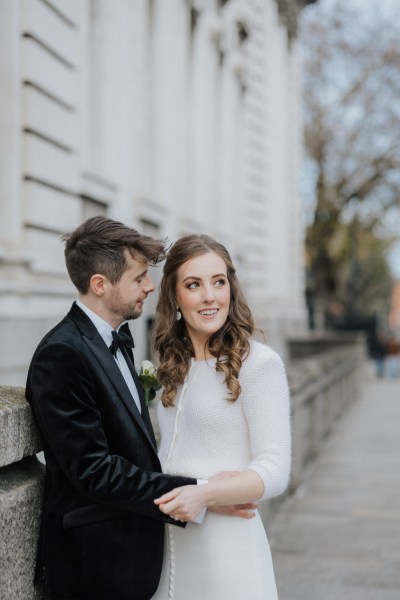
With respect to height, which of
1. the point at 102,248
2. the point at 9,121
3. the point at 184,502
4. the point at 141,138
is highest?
the point at 141,138

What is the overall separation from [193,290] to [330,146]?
3280cm

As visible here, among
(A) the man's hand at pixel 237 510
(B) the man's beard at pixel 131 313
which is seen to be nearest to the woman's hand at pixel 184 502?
(A) the man's hand at pixel 237 510

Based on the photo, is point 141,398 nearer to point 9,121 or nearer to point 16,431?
point 16,431

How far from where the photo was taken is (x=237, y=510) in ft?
8.74

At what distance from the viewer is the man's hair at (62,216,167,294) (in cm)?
255

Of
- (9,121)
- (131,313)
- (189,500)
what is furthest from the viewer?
(9,121)

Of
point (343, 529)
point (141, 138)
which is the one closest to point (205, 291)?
point (343, 529)

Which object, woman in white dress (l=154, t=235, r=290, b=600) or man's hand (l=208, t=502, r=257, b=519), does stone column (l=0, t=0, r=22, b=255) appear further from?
man's hand (l=208, t=502, r=257, b=519)

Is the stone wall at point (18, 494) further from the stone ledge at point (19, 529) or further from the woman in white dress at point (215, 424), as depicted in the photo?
the woman in white dress at point (215, 424)

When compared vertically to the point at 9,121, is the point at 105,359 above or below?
below

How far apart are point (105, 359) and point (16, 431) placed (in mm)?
335

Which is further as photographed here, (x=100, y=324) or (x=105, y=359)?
(x=100, y=324)

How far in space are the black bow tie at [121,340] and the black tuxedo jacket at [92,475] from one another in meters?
0.09

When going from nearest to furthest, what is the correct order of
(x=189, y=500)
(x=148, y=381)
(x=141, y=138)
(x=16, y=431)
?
(x=189, y=500)
(x=16, y=431)
(x=148, y=381)
(x=141, y=138)
